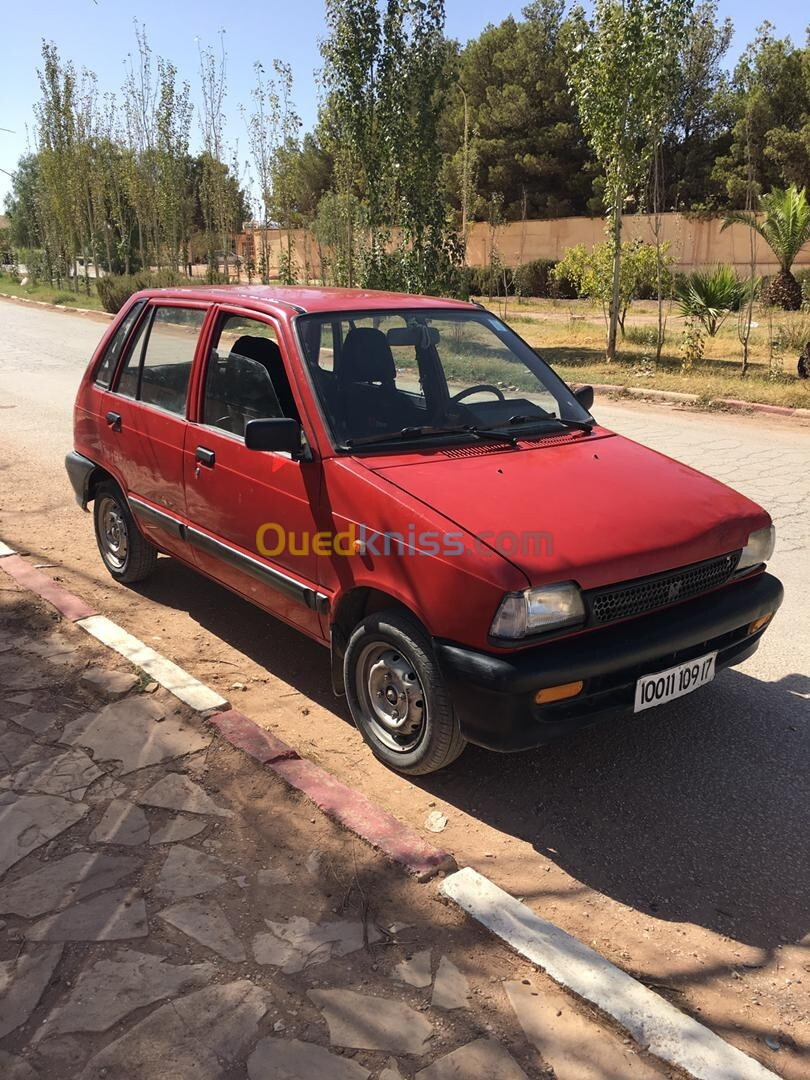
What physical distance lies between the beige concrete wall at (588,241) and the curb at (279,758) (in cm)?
3063

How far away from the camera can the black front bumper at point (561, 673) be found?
115 inches

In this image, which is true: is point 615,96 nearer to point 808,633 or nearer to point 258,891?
point 808,633

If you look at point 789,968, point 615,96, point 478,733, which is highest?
point 615,96

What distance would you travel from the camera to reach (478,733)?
3029 mm

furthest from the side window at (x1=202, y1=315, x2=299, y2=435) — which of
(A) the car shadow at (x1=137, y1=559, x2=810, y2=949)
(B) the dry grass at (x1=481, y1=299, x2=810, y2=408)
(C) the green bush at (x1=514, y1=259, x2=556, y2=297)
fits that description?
(C) the green bush at (x1=514, y1=259, x2=556, y2=297)

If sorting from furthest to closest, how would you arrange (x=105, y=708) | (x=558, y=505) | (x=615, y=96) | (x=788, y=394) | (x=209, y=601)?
(x=615, y=96)
(x=788, y=394)
(x=209, y=601)
(x=105, y=708)
(x=558, y=505)

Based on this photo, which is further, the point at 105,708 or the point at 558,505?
the point at 105,708

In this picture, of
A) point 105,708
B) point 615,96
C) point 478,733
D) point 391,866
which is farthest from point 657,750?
point 615,96

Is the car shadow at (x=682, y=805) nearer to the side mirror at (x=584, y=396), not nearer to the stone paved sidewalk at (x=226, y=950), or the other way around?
the stone paved sidewalk at (x=226, y=950)

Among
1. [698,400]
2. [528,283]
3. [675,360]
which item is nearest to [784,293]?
[675,360]

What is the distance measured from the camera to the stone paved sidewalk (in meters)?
2.21

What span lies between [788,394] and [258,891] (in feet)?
37.7

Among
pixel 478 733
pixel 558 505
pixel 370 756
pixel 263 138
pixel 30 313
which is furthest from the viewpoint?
pixel 30 313

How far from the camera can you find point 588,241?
43000 millimetres
